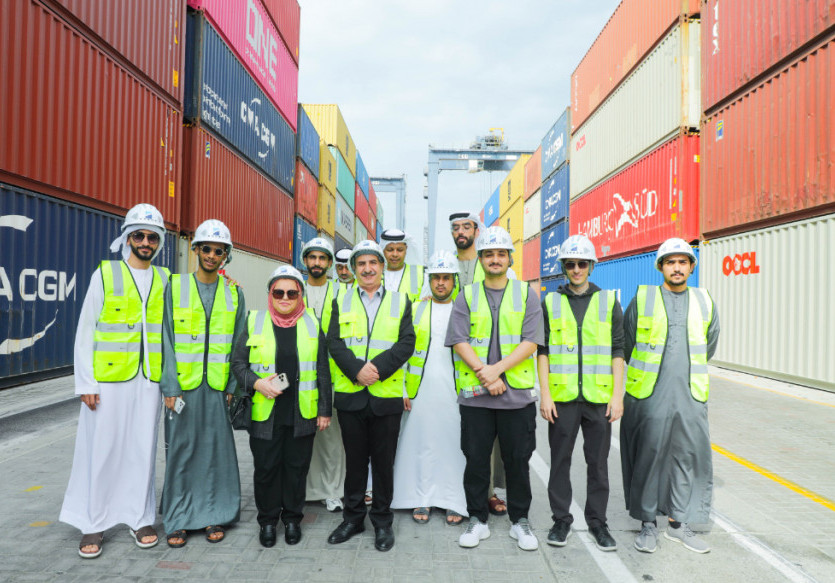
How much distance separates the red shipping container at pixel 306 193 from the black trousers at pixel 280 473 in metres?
17.9

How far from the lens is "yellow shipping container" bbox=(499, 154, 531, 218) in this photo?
33781mm

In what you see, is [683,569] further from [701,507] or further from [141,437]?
[141,437]

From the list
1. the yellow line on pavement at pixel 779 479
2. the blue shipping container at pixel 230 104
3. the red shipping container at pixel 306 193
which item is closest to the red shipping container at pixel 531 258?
the red shipping container at pixel 306 193

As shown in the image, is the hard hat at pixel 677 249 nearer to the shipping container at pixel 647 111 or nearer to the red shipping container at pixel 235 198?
the red shipping container at pixel 235 198

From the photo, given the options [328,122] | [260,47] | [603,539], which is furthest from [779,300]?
[328,122]

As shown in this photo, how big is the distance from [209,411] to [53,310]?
5.89 meters

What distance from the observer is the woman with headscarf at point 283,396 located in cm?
343

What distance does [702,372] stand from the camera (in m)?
3.54

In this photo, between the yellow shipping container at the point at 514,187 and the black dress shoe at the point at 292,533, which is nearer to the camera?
the black dress shoe at the point at 292,533

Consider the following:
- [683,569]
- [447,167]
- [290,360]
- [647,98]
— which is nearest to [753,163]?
[647,98]

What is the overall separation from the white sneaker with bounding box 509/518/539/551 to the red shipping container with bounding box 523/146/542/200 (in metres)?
26.3

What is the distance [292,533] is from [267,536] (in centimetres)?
15

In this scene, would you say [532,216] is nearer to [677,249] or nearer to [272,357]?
[677,249]

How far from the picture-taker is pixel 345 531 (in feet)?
11.5
